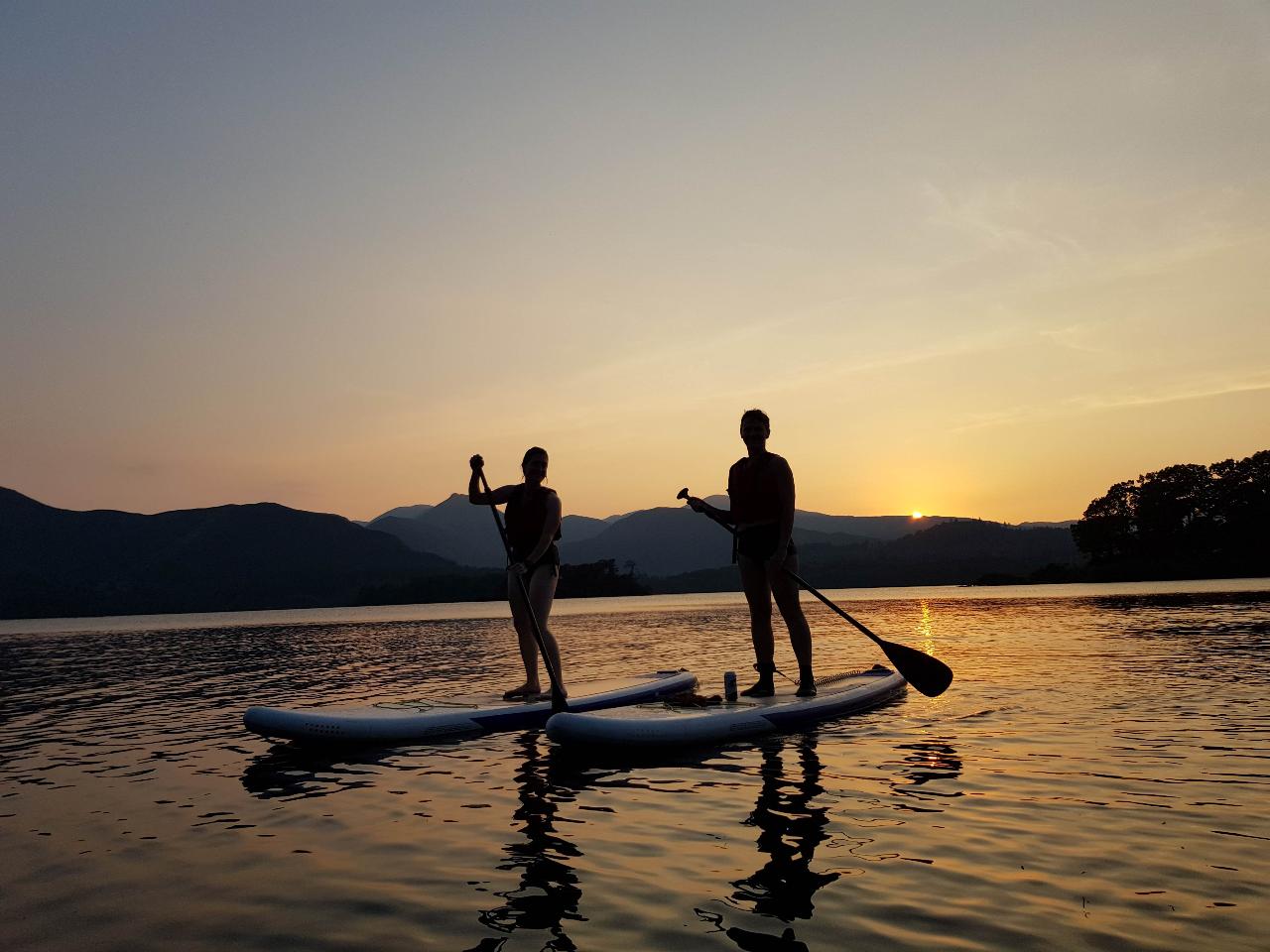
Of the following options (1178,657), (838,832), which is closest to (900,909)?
(838,832)

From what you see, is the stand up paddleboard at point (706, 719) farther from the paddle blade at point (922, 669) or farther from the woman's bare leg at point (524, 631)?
the woman's bare leg at point (524, 631)

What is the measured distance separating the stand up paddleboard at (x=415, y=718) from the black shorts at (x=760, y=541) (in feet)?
8.09

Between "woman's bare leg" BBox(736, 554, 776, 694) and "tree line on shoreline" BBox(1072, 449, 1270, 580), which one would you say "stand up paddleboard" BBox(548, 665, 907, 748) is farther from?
"tree line on shoreline" BBox(1072, 449, 1270, 580)

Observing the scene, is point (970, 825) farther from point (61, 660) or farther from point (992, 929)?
point (61, 660)

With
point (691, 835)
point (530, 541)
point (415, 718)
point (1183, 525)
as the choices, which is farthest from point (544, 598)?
point (1183, 525)

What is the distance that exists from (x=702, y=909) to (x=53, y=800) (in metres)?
7.55

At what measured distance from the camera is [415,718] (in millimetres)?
11641

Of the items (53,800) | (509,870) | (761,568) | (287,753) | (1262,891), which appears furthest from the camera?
(761,568)

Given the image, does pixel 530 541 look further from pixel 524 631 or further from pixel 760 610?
pixel 760 610

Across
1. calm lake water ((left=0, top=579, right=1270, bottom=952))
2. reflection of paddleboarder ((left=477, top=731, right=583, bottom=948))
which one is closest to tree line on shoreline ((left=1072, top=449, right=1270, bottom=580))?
calm lake water ((left=0, top=579, right=1270, bottom=952))

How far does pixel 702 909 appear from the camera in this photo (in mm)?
5176

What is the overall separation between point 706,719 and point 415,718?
3851mm

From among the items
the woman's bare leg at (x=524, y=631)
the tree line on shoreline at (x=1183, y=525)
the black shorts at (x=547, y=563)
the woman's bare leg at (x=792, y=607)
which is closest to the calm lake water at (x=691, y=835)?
the woman's bare leg at (x=524, y=631)

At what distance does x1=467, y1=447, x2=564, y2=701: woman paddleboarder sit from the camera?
1247cm
